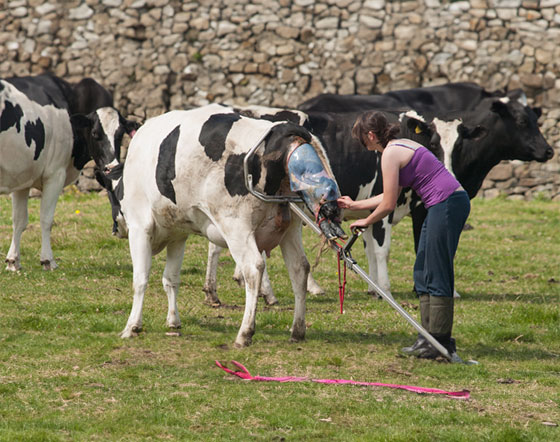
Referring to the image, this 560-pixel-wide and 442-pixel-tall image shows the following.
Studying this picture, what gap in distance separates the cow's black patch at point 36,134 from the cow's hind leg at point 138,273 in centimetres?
361

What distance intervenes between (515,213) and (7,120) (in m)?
10.3

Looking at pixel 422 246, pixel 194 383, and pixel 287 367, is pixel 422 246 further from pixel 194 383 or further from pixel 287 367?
pixel 194 383

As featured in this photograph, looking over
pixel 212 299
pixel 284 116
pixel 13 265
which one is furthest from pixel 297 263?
pixel 13 265

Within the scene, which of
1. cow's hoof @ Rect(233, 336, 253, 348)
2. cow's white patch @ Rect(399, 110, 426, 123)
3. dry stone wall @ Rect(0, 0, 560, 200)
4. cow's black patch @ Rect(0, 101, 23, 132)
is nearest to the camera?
cow's hoof @ Rect(233, 336, 253, 348)

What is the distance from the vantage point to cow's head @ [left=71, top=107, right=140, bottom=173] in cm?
1098

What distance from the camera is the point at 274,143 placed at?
23.4 ft

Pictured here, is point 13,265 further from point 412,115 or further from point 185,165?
point 412,115

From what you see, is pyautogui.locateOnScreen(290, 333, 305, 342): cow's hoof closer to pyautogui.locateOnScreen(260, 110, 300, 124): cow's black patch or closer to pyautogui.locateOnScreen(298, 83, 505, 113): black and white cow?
pyautogui.locateOnScreen(260, 110, 300, 124): cow's black patch

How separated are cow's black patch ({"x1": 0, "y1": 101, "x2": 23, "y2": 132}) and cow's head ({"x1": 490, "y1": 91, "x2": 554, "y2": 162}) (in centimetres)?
550

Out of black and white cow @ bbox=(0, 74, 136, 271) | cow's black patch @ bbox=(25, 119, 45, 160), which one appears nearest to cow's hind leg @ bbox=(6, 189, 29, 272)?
black and white cow @ bbox=(0, 74, 136, 271)

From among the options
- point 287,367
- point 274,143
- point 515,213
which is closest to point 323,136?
point 274,143

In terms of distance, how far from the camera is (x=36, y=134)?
36.2 feet

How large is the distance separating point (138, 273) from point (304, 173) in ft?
5.85

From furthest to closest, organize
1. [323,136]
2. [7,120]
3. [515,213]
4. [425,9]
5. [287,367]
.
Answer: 1. [425,9]
2. [515,213]
3. [7,120]
4. [323,136]
5. [287,367]
